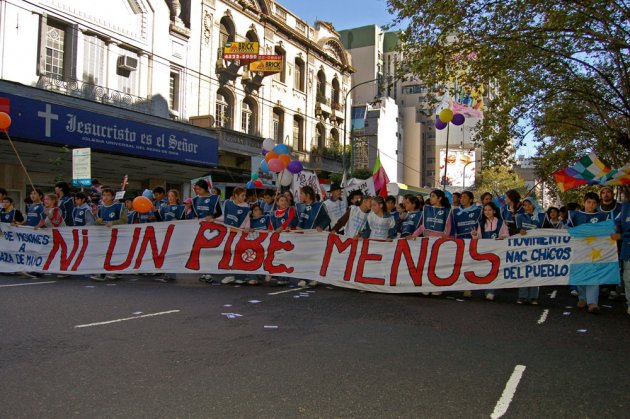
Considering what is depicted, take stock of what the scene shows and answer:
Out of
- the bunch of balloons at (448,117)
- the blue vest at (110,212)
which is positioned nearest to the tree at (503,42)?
the bunch of balloons at (448,117)

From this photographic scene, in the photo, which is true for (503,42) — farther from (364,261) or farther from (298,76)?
(298,76)

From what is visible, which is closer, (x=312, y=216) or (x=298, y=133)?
(x=312, y=216)

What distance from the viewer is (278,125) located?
34.3m

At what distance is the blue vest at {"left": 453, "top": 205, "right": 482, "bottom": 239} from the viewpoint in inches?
353

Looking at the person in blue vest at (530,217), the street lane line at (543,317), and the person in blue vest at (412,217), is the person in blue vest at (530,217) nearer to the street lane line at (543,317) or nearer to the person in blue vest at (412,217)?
the person in blue vest at (412,217)

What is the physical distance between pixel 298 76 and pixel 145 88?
14810 mm

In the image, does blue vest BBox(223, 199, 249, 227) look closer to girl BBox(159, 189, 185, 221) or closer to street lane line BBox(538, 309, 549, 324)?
girl BBox(159, 189, 185, 221)

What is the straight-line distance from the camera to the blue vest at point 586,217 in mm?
8508

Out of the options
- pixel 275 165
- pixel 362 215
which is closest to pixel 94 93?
pixel 275 165

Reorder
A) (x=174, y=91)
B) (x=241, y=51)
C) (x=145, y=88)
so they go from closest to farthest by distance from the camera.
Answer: (x=145, y=88) → (x=174, y=91) → (x=241, y=51)

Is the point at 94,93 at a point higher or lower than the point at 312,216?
higher

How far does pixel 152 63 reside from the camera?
2366 cm

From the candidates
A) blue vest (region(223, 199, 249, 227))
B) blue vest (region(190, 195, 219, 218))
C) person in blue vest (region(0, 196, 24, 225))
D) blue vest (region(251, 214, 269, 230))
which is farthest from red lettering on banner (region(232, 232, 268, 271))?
person in blue vest (region(0, 196, 24, 225))

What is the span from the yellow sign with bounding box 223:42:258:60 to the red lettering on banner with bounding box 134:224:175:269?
19.1m
